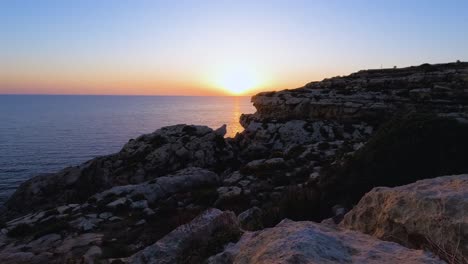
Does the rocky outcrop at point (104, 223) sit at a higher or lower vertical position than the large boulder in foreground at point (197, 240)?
lower

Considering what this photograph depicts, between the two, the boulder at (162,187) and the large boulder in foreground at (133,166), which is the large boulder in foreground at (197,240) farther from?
the large boulder in foreground at (133,166)

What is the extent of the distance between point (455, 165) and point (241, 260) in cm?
902

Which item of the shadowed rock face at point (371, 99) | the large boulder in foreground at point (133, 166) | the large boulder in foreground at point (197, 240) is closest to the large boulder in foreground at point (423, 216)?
the large boulder in foreground at point (197, 240)

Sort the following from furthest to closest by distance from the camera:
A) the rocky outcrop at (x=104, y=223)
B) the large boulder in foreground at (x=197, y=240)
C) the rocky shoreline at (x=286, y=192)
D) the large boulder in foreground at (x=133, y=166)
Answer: the large boulder in foreground at (x=133, y=166)
the rocky outcrop at (x=104, y=223)
the large boulder in foreground at (x=197, y=240)
the rocky shoreline at (x=286, y=192)

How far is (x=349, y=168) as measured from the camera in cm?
1423

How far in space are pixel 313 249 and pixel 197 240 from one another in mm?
4338

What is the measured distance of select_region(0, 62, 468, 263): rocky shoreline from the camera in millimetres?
6180

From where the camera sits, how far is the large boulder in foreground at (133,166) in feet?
112

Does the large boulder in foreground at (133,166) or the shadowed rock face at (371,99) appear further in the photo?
the shadowed rock face at (371,99)

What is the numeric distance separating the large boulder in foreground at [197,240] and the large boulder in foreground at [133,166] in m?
23.7

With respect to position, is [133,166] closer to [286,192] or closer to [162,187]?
[162,187]

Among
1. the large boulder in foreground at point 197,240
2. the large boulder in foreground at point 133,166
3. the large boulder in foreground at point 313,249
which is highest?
the large boulder in foreground at point 313,249

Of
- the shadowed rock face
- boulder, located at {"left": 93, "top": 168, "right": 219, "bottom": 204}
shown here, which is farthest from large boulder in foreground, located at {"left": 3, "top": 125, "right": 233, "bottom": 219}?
the shadowed rock face

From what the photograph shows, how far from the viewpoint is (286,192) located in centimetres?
1495
